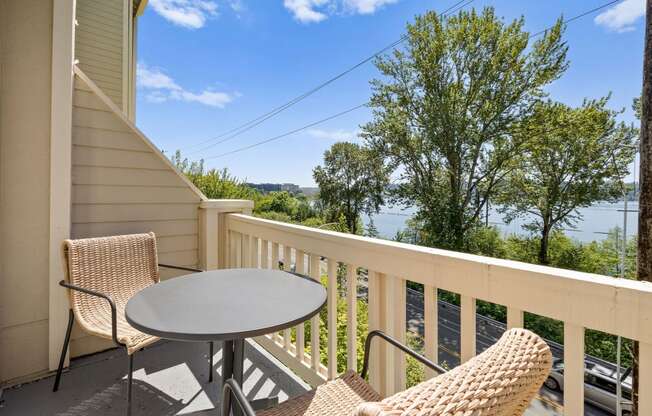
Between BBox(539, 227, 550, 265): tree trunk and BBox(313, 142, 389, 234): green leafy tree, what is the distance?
8.77 meters

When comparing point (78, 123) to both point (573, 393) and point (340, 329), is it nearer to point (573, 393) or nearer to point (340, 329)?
point (573, 393)

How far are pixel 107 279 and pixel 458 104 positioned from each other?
46.6ft

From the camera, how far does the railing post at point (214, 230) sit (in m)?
2.79

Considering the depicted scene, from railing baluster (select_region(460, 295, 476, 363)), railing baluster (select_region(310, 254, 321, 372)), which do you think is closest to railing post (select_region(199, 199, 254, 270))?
railing baluster (select_region(310, 254, 321, 372))

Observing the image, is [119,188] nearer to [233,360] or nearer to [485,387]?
[233,360]

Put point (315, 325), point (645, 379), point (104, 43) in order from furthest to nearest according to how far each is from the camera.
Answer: point (104, 43), point (315, 325), point (645, 379)

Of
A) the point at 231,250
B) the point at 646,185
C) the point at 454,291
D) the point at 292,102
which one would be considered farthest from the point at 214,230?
the point at 292,102

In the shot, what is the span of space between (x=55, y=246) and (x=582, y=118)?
15526 millimetres

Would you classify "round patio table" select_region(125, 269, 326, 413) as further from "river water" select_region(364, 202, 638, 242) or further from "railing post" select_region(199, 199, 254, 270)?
"river water" select_region(364, 202, 638, 242)

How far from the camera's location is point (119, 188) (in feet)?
7.95

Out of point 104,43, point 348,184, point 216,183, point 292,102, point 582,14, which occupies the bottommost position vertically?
point 216,183

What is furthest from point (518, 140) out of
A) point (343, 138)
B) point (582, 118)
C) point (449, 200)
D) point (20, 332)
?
point (20, 332)

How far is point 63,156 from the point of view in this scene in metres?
2.03

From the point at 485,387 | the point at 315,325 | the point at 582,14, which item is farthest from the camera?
the point at 582,14
